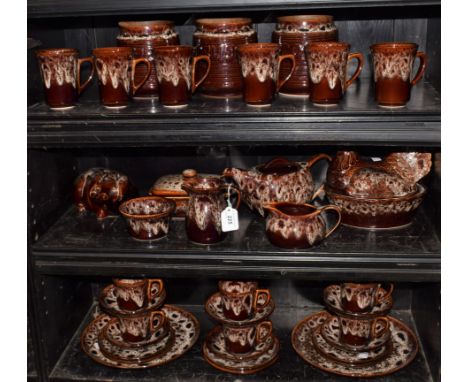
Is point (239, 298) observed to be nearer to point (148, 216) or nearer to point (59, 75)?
point (148, 216)

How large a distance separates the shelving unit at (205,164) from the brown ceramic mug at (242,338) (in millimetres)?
80

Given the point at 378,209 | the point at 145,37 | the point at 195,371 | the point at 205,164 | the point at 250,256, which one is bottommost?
the point at 195,371

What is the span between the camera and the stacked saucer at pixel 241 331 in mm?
1573

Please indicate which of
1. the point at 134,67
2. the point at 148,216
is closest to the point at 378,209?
the point at 148,216

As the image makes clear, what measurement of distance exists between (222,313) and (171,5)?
0.80 metres

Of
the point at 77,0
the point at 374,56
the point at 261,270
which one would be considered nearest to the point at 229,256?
the point at 261,270

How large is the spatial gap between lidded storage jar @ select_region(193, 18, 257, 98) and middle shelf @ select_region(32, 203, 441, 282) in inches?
14.2

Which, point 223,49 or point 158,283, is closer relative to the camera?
point 223,49

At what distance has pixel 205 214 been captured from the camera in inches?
A: 56.5

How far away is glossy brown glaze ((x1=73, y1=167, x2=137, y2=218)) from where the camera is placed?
163 centimetres

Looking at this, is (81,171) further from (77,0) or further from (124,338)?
(77,0)

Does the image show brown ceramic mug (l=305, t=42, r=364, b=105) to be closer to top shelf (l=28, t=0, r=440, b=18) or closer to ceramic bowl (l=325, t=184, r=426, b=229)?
top shelf (l=28, t=0, r=440, b=18)

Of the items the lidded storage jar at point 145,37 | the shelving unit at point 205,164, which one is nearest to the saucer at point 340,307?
the shelving unit at point 205,164

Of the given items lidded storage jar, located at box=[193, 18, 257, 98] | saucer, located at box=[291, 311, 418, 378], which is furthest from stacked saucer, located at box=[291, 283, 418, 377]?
lidded storage jar, located at box=[193, 18, 257, 98]
